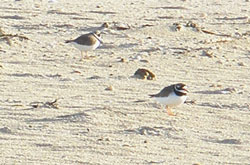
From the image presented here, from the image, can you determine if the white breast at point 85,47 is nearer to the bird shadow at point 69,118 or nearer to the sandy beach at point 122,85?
the sandy beach at point 122,85

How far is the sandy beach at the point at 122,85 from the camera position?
6.73 metres

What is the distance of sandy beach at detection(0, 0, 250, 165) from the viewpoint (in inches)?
265

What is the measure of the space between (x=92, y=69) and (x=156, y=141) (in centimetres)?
324

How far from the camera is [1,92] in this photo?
8.45 metres

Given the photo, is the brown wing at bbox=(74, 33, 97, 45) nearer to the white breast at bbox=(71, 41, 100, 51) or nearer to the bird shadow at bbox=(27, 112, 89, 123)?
the white breast at bbox=(71, 41, 100, 51)

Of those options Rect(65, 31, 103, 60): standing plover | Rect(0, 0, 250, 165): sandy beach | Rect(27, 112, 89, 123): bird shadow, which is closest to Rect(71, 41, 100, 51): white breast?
Rect(65, 31, 103, 60): standing plover

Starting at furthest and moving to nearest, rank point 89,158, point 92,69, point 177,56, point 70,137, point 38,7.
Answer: point 38,7
point 177,56
point 92,69
point 70,137
point 89,158

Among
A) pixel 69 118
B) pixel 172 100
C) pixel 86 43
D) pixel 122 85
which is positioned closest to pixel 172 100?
pixel 172 100

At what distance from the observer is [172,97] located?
26.0 feet

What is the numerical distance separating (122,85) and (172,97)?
1332 mm

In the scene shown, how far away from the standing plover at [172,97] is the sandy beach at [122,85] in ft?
0.39

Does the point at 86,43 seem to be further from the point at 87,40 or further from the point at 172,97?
the point at 172,97

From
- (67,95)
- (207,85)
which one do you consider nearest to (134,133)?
(67,95)

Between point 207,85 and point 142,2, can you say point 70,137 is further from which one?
point 142,2
